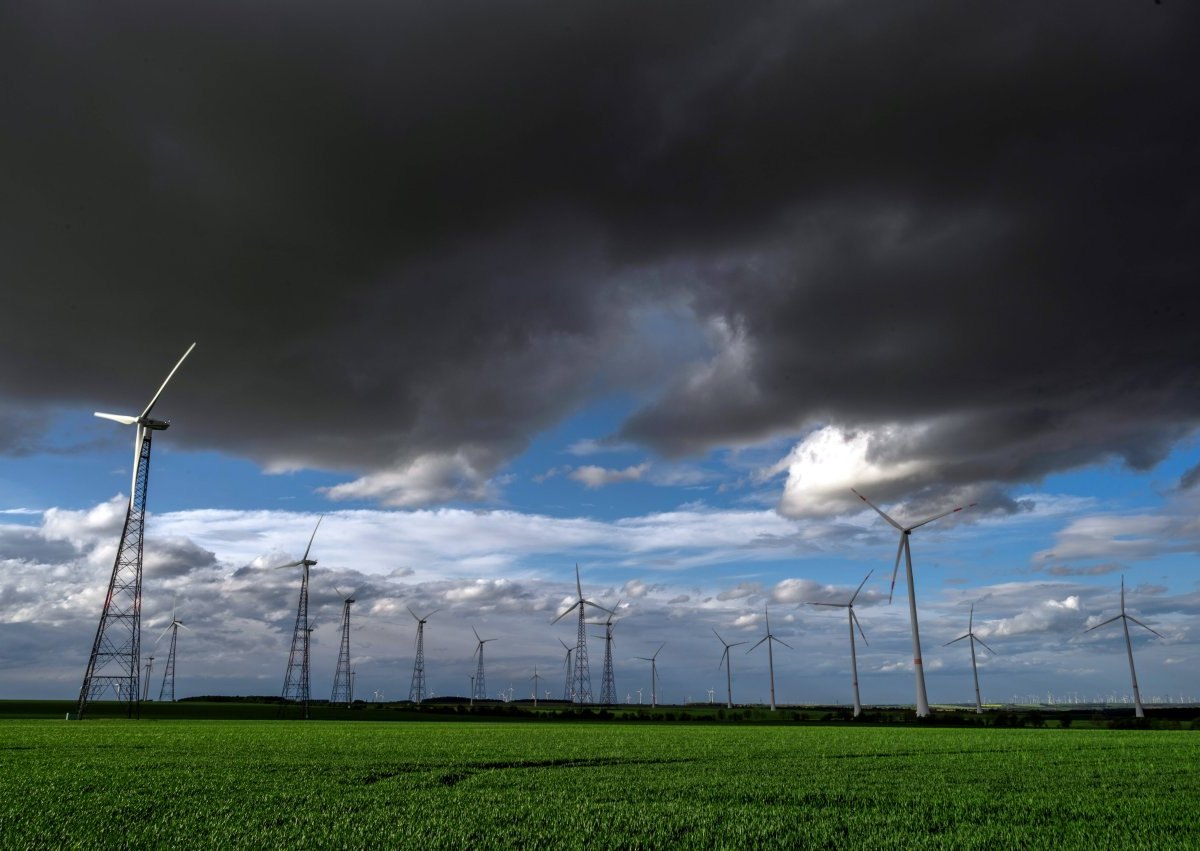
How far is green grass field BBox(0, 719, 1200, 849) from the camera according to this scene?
1852 centimetres

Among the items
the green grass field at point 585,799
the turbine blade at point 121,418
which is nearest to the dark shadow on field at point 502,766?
the green grass field at point 585,799

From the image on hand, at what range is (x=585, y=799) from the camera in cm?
2481

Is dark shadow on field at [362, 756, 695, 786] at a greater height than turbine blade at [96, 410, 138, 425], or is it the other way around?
turbine blade at [96, 410, 138, 425]

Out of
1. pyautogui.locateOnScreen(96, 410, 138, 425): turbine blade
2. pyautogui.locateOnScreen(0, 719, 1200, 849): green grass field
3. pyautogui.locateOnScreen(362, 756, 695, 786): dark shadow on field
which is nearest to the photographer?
pyautogui.locateOnScreen(0, 719, 1200, 849): green grass field

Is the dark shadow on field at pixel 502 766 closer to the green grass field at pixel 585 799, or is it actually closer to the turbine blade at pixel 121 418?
the green grass field at pixel 585 799

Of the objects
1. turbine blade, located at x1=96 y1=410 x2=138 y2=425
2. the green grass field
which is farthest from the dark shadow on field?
turbine blade, located at x1=96 y1=410 x2=138 y2=425

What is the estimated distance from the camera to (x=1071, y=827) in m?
20.8

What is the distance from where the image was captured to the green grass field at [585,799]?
18.5 meters

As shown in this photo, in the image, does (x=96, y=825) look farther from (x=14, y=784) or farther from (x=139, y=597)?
(x=139, y=597)

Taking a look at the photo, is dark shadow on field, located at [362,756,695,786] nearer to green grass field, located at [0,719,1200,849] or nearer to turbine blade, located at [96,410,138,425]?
green grass field, located at [0,719,1200,849]

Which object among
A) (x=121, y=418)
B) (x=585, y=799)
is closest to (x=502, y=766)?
(x=585, y=799)

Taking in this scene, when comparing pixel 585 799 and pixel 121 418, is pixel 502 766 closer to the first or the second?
pixel 585 799

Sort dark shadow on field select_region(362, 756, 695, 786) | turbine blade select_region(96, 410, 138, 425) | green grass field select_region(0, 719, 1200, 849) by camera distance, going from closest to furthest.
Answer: green grass field select_region(0, 719, 1200, 849) → dark shadow on field select_region(362, 756, 695, 786) → turbine blade select_region(96, 410, 138, 425)

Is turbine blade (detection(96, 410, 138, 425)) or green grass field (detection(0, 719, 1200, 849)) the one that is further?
turbine blade (detection(96, 410, 138, 425))
